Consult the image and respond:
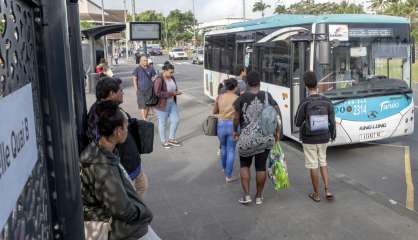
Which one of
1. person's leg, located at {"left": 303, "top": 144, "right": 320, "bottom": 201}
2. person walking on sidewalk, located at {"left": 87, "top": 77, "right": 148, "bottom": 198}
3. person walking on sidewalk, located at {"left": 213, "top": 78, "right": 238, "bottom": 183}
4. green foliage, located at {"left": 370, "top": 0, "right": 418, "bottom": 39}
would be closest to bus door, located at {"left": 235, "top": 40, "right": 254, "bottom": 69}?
person walking on sidewalk, located at {"left": 213, "top": 78, "right": 238, "bottom": 183}

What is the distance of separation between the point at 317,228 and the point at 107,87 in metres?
2.76

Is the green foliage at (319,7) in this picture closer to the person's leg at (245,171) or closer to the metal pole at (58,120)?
the person's leg at (245,171)

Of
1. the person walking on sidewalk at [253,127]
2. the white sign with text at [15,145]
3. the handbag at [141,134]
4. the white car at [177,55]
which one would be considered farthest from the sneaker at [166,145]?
the white car at [177,55]

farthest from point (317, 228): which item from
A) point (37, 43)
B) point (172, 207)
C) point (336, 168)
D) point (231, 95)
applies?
point (37, 43)

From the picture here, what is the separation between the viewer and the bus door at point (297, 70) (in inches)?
350

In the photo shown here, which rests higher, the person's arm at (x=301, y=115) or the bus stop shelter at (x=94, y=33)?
the bus stop shelter at (x=94, y=33)

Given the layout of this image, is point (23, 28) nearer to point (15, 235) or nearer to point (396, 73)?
point (15, 235)

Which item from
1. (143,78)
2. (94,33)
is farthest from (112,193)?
(94,33)

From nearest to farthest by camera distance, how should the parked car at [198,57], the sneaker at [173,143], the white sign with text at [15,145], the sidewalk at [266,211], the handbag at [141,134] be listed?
the white sign with text at [15,145] < the handbag at [141,134] < the sidewalk at [266,211] < the sneaker at [173,143] < the parked car at [198,57]

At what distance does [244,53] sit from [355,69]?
457 centimetres

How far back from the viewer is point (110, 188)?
8.66 feet

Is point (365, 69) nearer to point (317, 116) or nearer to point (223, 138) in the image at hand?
point (317, 116)

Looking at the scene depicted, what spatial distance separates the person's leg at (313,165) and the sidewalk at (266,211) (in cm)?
15

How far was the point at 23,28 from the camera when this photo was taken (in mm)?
1385
